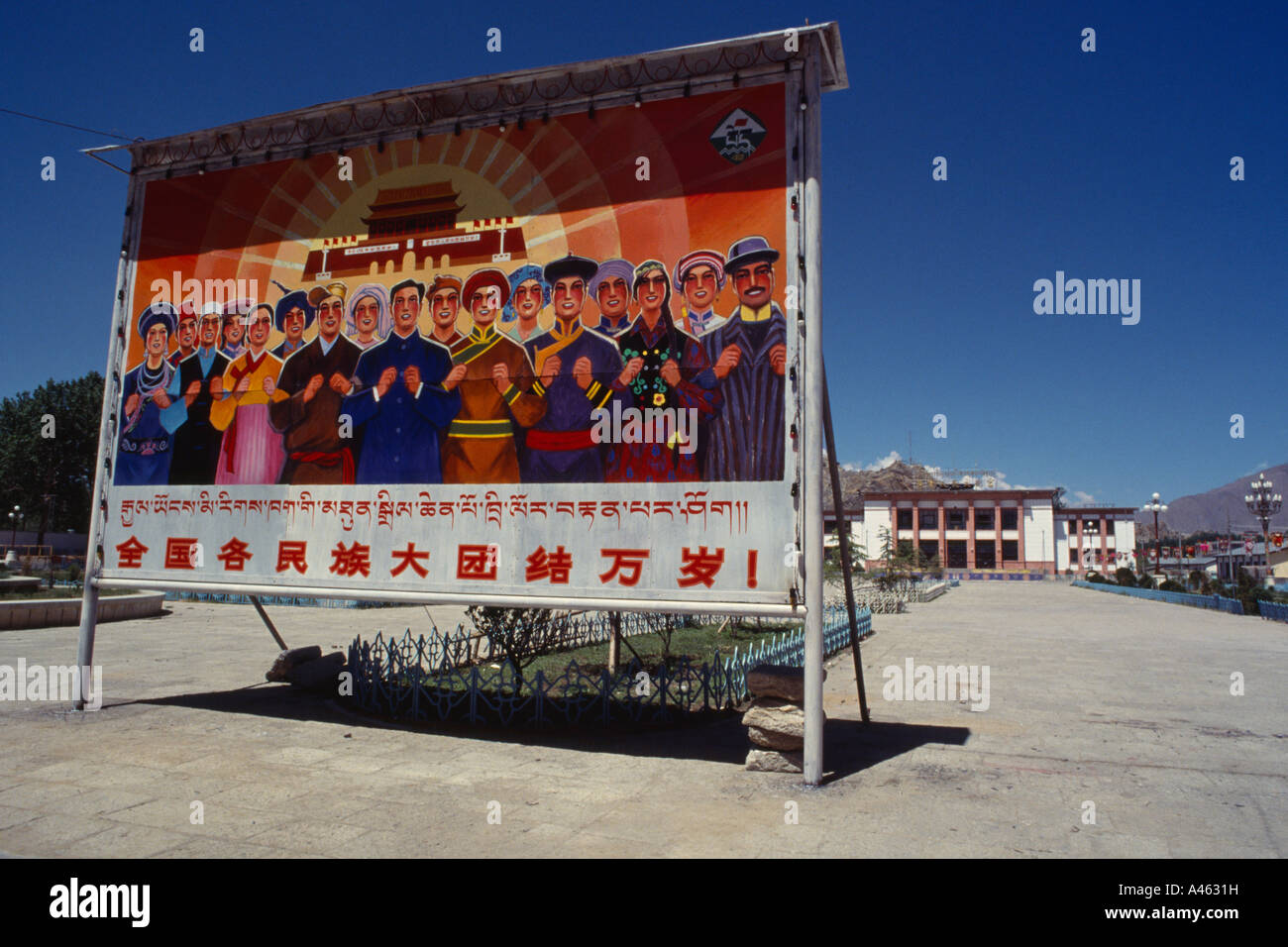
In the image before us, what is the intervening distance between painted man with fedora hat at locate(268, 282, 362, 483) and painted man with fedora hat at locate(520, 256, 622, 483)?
258cm

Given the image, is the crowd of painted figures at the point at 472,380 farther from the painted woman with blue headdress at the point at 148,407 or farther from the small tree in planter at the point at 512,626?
the small tree in planter at the point at 512,626

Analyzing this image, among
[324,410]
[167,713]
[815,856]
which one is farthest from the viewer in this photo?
[167,713]

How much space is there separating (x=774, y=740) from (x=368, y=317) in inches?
277

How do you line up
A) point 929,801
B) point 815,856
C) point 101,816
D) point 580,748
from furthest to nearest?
point 580,748 < point 929,801 < point 101,816 < point 815,856

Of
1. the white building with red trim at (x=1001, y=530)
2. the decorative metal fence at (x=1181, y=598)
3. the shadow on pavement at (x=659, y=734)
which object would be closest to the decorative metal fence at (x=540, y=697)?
the shadow on pavement at (x=659, y=734)

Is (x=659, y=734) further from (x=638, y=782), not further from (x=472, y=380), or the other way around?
(x=472, y=380)

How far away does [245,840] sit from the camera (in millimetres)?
5859

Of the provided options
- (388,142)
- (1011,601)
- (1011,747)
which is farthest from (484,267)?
(1011,601)

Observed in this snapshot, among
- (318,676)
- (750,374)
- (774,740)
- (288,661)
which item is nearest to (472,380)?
(750,374)

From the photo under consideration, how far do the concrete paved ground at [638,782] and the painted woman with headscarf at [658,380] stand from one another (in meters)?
3.20

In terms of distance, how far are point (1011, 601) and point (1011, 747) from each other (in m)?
37.9

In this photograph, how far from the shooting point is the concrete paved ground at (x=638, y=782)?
593cm

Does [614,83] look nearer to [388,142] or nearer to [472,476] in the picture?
[388,142]

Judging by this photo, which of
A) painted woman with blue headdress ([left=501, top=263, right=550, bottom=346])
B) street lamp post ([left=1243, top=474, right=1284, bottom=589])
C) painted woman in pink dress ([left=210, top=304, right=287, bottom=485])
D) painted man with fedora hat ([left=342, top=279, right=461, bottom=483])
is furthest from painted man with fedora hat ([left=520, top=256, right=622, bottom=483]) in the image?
street lamp post ([left=1243, top=474, right=1284, bottom=589])
